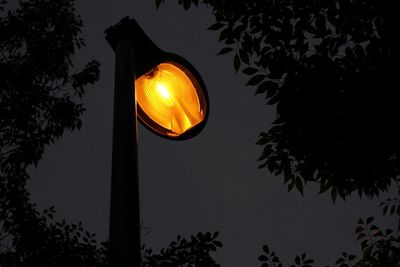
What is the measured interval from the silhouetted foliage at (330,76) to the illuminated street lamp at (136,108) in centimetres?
150

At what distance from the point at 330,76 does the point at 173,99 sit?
2.00 metres

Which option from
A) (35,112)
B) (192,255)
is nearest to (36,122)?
(35,112)

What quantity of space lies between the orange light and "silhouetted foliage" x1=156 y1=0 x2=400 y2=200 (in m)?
1.45

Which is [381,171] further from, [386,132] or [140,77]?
[140,77]

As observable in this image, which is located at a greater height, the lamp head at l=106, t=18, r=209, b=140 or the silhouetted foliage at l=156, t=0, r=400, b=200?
the silhouetted foliage at l=156, t=0, r=400, b=200

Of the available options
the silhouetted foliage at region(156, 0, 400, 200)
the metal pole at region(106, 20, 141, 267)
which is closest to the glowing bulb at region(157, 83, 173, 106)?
the metal pole at region(106, 20, 141, 267)

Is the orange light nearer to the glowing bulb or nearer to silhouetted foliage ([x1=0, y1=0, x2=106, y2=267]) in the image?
the glowing bulb

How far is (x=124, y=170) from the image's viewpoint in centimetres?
208

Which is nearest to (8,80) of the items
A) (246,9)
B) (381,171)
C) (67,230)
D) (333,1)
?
(67,230)

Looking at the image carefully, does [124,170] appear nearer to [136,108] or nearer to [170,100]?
[136,108]

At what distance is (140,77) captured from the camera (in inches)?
116

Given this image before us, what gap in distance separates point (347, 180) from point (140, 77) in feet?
9.58

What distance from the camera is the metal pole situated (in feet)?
6.17

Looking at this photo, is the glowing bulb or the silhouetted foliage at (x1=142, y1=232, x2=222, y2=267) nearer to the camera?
the glowing bulb
